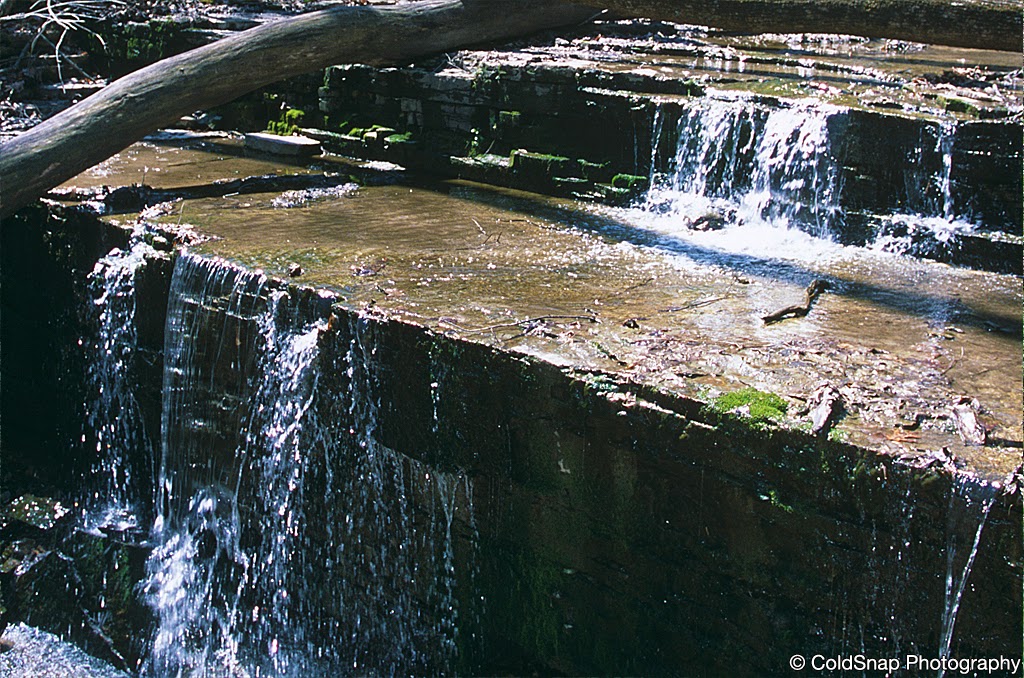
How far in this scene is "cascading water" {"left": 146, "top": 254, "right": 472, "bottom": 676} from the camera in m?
4.51

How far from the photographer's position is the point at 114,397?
587 cm

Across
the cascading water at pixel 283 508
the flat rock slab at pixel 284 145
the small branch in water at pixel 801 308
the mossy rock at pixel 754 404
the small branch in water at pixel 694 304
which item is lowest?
the cascading water at pixel 283 508

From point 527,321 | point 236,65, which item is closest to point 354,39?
point 236,65

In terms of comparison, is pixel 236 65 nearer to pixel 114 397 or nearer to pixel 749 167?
pixel 114 397

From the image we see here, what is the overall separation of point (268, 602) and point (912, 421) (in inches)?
121

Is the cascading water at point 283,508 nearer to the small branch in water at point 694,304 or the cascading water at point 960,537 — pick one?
the small branch in water at point 694,304

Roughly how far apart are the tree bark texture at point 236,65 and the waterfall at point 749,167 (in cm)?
214

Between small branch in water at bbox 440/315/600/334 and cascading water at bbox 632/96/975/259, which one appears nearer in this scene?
Answer: small branch in water at bbox 440/315/600/334

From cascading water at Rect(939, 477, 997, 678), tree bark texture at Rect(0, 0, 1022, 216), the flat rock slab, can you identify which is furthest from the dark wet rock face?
tree bark texture at Rect(0, 0, 1022, 216)

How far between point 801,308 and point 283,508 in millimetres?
2487

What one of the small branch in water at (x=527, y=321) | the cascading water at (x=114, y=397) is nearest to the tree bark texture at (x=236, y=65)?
the cascading water at (x=114, y=397)

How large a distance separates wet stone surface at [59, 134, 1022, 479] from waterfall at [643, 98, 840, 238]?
16 centimetres

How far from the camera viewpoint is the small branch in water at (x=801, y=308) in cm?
449

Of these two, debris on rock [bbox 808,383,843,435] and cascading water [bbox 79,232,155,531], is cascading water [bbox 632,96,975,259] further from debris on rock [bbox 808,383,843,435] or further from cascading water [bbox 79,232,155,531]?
cascading water [bbox 79,232,155,531]
